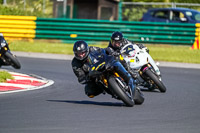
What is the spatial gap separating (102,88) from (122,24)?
13.5 m

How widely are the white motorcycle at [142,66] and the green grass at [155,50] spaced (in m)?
7.58

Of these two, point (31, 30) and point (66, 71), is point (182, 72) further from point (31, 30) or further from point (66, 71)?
point (31, 30)

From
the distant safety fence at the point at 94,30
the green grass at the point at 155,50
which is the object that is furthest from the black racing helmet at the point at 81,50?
the distant safety fence at the point at 94,30

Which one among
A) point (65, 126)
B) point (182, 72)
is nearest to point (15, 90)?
point (65, 126)

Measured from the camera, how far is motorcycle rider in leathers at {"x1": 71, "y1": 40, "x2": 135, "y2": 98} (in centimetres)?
854

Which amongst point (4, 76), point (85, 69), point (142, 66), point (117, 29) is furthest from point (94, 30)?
point (85, 69)

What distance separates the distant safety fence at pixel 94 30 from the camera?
22.1 m

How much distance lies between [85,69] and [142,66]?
206 centimetres

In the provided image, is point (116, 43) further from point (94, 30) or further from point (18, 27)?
point (18, 27)

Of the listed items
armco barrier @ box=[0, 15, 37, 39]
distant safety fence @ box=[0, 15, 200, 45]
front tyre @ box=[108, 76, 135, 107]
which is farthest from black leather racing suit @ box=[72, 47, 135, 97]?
armco barrier @ box=[0, 15, 37, 39]

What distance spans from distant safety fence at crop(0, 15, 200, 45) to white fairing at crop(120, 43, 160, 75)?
11.5 meters

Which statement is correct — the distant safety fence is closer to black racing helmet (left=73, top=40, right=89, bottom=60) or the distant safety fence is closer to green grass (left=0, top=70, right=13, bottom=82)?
green grass (left=0, top=70, right=13, bottom=82)

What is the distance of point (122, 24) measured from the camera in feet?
73.0

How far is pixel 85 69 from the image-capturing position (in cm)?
905
